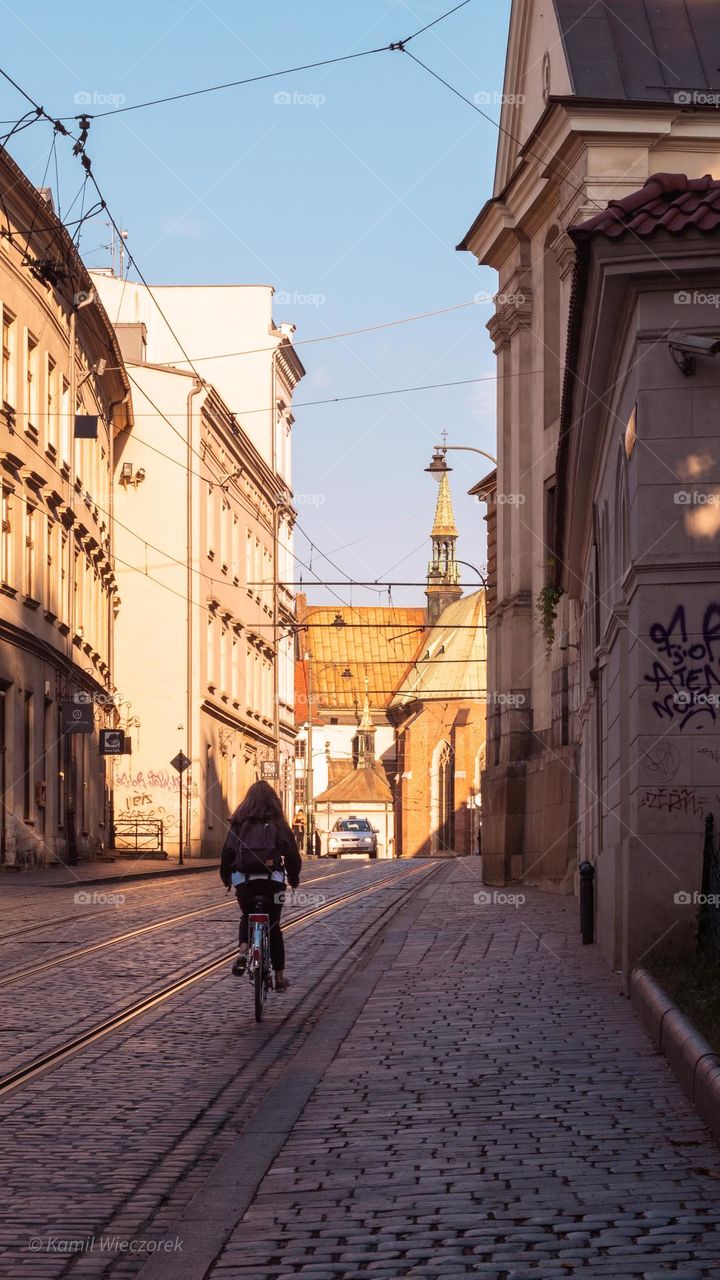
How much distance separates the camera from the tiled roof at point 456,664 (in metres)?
113

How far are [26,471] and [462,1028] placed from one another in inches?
973

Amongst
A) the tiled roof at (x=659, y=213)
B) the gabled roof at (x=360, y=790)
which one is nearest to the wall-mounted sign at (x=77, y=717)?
the tiled roof at (x=659, y=213)

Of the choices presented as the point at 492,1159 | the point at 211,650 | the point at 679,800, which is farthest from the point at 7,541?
the point at 492,1159

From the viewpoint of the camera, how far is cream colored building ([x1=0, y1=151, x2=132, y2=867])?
108 feet

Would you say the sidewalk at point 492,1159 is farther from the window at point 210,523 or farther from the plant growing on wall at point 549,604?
the window at point 210,523

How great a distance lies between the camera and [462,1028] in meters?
11.3

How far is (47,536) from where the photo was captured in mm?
36750

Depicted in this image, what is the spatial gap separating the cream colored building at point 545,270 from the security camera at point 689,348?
13282mm

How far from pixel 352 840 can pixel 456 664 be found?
37.0 metres

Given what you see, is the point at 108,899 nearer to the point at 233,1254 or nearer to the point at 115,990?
the point at 115,990

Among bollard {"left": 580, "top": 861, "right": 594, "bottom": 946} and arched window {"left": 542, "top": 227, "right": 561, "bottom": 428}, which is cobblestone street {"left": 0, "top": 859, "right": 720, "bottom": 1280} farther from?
arched window {"left": 542, "top": 227, "right": 561, "bottom": 428}

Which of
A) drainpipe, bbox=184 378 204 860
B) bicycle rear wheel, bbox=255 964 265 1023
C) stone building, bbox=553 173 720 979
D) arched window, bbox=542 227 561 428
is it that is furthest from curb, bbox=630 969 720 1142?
drainpipe, bbox=184 378 204 860

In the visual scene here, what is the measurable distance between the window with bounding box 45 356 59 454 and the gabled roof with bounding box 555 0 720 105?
13.7 meters

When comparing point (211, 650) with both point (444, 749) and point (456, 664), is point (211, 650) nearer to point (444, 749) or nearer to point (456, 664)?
point (444, 749)
